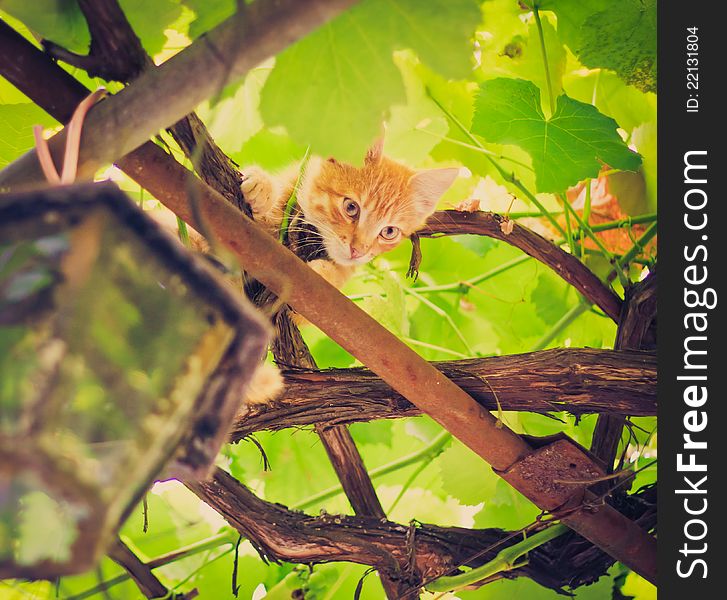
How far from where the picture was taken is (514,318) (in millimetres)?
1332

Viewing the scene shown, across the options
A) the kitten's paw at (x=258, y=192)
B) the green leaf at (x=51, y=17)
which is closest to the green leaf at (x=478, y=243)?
the kitten's paw at (x=258, y=192)

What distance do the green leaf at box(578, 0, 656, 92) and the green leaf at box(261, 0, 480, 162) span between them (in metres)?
0.51

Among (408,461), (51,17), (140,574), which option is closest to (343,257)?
(408,461)

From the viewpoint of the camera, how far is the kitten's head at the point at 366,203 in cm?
118

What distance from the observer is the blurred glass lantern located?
311mm

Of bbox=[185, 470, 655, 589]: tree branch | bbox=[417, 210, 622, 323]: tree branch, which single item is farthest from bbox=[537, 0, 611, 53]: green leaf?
bbox=[185, 470, 655, 589]: tree branch

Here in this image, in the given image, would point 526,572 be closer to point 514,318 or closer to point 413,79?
point 514,318

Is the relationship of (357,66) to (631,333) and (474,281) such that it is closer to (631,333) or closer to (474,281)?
(631,333)

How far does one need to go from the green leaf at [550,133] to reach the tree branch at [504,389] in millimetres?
245

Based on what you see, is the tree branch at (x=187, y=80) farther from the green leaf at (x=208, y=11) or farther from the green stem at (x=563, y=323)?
the green stem at (x=563, y=323)

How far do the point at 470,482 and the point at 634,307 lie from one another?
38cm

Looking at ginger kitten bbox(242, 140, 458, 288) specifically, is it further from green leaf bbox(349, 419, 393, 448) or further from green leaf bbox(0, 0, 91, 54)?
green leaf bbox(0, 0, 91, 54)

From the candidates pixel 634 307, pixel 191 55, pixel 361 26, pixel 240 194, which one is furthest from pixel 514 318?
pixel 191 55

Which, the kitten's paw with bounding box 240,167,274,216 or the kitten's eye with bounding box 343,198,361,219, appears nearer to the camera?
the kitten's paw with bounding box 240,167,274,216
